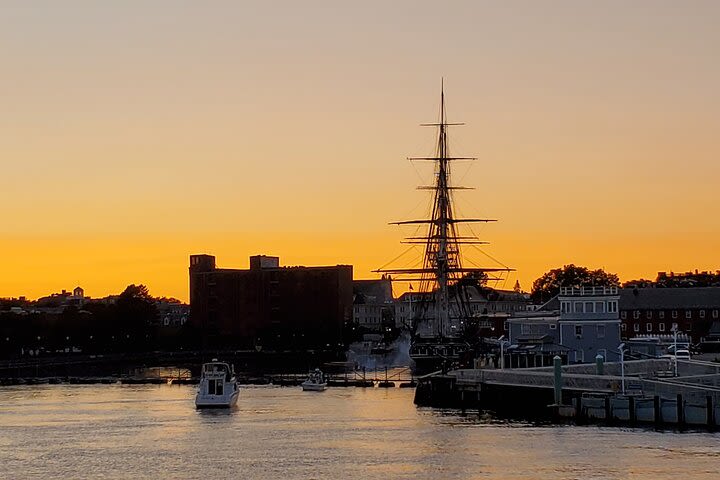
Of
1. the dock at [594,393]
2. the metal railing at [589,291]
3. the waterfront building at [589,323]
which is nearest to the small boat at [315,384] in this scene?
the dock at [594,393]

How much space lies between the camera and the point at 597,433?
7238 centimetres

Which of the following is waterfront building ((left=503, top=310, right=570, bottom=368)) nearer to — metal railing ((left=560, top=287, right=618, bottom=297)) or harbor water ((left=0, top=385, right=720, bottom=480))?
metal railing ((left=560, top=287, right=618, bottom=297))

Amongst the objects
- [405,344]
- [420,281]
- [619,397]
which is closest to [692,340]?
[420,281]

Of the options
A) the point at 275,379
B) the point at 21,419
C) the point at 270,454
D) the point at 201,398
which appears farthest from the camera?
the point at 275,379

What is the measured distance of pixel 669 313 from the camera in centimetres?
15488

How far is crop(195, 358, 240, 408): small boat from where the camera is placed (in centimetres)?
9806

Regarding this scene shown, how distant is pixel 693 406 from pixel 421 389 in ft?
Result: 94.7

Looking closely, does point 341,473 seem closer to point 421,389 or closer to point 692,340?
point 421,389

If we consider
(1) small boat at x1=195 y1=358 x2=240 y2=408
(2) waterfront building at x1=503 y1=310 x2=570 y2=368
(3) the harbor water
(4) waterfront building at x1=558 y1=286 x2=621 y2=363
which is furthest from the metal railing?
(1) small boat at x1=195 y1=358 x2=240 y2=408

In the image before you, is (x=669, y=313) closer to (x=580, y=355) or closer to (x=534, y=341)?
(x=534, y=341)

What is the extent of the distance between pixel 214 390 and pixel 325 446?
29069 mm

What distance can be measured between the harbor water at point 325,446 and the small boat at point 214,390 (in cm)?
106

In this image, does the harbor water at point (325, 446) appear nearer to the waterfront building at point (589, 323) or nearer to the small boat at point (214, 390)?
the small boat at point (214, 390)

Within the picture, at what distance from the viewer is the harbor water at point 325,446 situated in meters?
60.8
